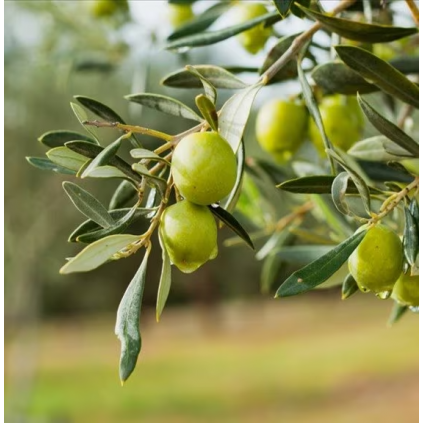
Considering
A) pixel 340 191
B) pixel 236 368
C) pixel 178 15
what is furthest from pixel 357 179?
pixel 236 368

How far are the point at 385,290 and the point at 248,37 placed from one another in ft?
1.52

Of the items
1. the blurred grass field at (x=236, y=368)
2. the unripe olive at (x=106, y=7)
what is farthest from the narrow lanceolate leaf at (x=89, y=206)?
the blurred grass field at (x=236, y=368)

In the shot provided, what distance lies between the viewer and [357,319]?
2264 centimetres

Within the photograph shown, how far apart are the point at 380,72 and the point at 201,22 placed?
0.37 m

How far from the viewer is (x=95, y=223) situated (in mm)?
653

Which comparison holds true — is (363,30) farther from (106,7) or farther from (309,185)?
(106,7)

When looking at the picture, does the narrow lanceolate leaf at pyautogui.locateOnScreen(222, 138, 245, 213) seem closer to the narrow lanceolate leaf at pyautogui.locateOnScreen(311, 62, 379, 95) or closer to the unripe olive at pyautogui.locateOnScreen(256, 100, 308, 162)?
the narrow lanceolate leaf at pyautogui.locateOnScreen(311, 62, 379, 95)

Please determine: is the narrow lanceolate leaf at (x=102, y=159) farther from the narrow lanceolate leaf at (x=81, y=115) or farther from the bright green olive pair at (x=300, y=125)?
the bright green olive pair at (x=300, y=125)

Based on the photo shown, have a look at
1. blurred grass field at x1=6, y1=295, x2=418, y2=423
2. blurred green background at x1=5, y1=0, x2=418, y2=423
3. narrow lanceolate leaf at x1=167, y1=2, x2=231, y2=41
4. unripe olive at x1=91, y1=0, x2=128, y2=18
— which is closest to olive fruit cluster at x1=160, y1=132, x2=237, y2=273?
narrow lanceolate leaf at x1=167, y1=2, x2=231, y2=41

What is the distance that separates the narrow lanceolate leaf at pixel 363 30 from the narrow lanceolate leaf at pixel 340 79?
63 mm

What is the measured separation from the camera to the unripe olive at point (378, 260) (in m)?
0.59

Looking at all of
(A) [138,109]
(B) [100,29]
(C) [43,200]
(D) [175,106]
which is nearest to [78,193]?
(D) [175,106]

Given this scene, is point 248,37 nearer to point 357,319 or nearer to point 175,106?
point 175,106

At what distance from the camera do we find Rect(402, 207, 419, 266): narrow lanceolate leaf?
0.59 m
